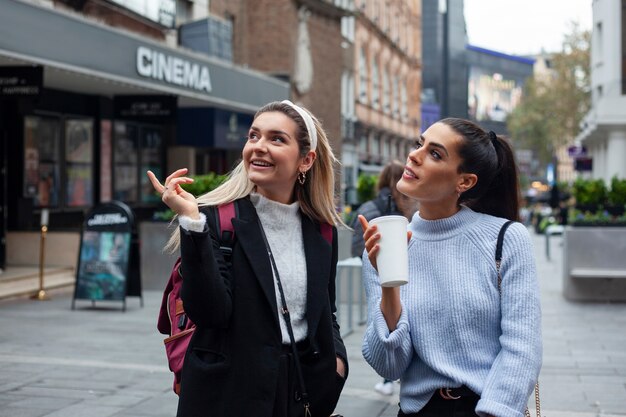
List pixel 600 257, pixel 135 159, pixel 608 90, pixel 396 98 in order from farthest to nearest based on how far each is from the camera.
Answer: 1. pixel 396 98
2. pixel 608 90
3. pixel 135 159
4. pixel 600 257

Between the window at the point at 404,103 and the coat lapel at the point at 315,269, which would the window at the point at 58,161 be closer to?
the coat lapel at the point at 315,269

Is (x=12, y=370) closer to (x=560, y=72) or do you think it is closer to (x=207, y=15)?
(x=207, y=15)

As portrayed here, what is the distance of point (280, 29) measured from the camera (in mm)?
28844

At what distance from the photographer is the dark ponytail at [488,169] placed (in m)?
3.38

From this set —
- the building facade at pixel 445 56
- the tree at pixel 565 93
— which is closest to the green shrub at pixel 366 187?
the tree at pixel 565 93

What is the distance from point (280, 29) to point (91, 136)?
1014cm

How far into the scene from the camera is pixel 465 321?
3.23 meters

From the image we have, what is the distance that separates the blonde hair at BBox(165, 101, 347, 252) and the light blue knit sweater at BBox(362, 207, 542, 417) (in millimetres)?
397

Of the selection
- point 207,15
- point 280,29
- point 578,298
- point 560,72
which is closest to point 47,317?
point 578,298

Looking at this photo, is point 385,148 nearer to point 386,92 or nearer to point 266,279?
point 386,92

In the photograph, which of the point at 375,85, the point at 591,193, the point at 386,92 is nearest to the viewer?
the point at 591,193

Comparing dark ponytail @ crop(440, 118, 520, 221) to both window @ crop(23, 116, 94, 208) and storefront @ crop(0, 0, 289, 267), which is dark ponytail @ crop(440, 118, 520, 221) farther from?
window @ crop(23, 116, 94, 208)

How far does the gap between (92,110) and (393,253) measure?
17.6 meters

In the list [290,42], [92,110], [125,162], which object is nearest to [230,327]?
[92,110]
